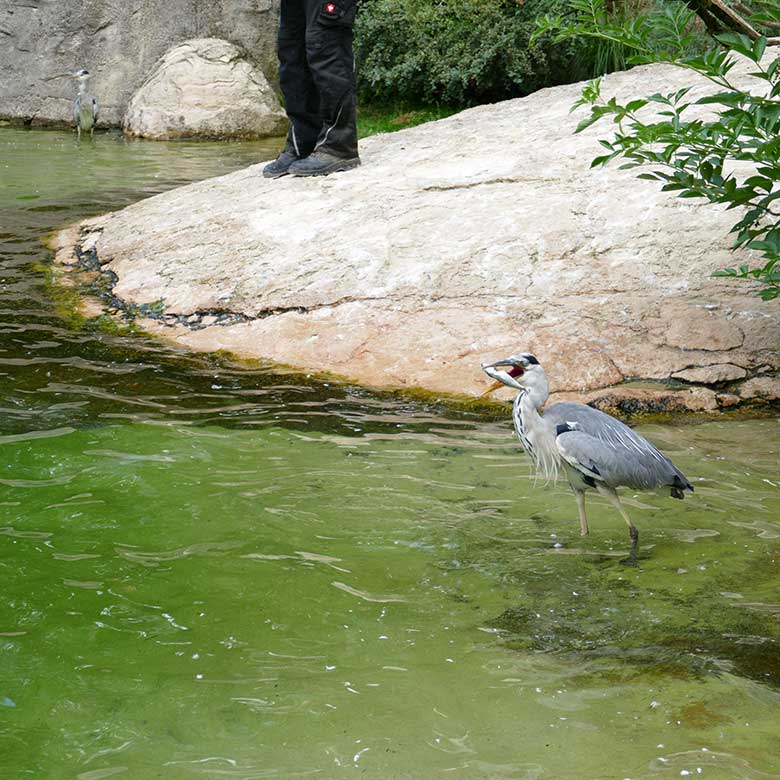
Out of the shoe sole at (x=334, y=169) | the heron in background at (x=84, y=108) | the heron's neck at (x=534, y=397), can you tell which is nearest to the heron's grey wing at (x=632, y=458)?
the heron's neck at (x=534, y=397)

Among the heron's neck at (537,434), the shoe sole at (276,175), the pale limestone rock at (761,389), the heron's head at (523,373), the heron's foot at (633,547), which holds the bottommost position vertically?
the heron's foot at (633,547)

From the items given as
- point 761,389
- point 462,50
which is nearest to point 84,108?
point 462,50

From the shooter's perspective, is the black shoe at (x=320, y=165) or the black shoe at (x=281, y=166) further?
the black shoe at (x=281, y=166)

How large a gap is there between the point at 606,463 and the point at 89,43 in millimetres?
13115

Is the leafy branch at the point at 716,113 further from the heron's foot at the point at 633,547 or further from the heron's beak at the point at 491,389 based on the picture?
the heron's beak at the point at 491,389

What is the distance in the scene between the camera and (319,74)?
8.17 m

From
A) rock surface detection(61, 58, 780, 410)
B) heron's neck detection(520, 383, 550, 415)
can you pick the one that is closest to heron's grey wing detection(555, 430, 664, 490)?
heron's neck detection(520, 383, 550, 415)

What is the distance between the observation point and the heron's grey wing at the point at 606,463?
4578 mm

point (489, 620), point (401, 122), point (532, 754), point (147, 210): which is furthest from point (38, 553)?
point (401, 122)

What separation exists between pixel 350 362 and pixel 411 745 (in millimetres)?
3527

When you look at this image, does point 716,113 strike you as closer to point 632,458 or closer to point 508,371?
point 508,371

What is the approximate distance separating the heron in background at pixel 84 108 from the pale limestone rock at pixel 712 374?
10.6 metres

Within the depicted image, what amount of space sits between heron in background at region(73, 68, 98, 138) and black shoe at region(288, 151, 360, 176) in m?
7.07

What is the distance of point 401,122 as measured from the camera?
48.5 ft
